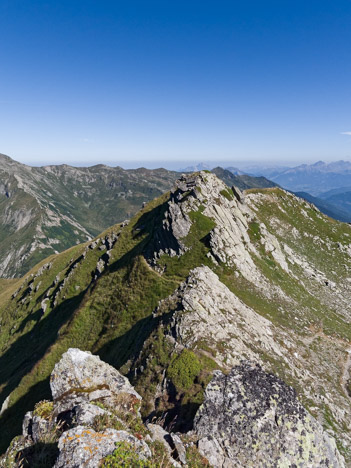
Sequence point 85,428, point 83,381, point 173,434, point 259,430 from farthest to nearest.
Answer: 1. point 83,381
2. point 259,430
3. point 173,434
4. point 85,428

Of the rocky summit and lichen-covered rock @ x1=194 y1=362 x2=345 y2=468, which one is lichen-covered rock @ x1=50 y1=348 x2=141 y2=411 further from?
lichen-covered rock @ x1=194 y1=362 x2=345 y2=468

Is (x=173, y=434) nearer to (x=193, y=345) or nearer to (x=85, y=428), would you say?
(x=85, y=428)

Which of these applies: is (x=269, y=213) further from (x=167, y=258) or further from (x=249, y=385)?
(x=249, y=385)

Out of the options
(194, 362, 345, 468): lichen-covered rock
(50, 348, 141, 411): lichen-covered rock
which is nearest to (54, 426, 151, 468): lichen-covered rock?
(50, 348, 141, 411): lichen-covered rock

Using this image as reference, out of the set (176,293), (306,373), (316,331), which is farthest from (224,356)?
(316,331)

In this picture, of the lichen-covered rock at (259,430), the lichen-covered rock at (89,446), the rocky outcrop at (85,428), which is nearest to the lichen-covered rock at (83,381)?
the rocky outcrop at (85,428)

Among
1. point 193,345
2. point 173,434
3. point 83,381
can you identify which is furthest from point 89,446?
point 193,345

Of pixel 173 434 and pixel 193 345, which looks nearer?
pixel 173 434
